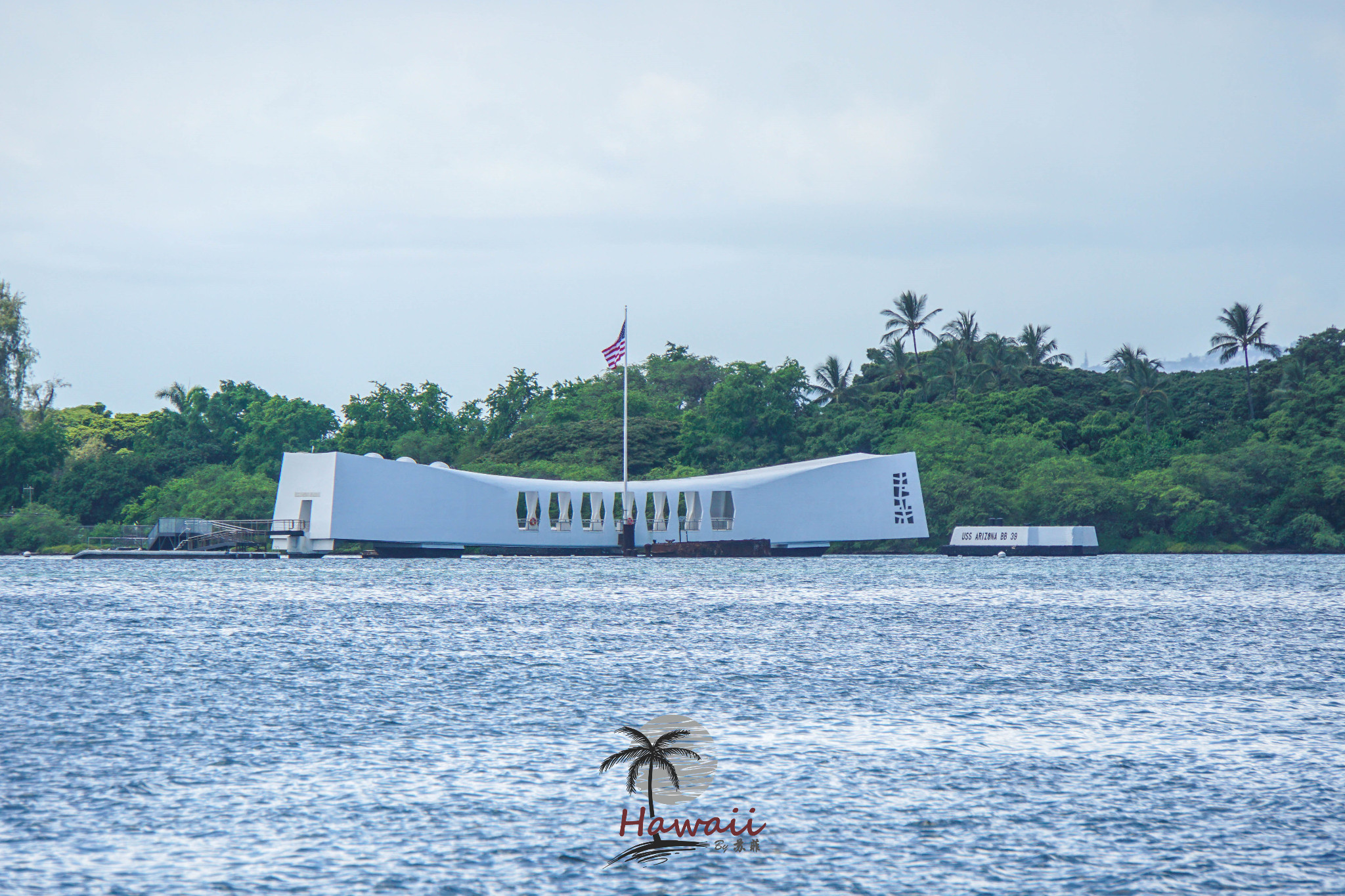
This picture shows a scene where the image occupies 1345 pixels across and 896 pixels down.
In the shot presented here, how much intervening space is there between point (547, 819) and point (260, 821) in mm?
1934

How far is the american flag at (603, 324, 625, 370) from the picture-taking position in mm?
43250

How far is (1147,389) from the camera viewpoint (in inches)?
2566

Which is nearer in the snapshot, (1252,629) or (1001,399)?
(1252,629)

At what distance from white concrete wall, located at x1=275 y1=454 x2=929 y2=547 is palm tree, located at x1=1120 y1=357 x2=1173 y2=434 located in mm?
19404

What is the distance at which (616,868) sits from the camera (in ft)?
25.1

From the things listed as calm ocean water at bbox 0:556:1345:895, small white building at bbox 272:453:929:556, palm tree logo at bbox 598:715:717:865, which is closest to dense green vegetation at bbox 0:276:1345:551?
small white building at bbox 272:453:929:556

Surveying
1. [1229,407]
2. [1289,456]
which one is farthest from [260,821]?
[1229,407]

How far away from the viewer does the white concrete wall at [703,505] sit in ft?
152

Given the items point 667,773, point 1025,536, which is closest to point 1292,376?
point 1025,536

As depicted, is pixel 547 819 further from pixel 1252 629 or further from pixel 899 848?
pixel 1252 629

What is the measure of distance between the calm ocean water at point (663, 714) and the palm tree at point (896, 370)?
44428 millimetres

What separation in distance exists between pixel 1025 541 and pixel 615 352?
1945 cm

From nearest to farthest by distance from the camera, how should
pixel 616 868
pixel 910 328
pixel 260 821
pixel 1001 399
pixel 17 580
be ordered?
pixel 616 868
pixel 260 821
pixel 17 580
pixel 1001 399
pixel 910 328

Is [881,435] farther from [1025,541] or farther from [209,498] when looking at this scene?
[209,498]
